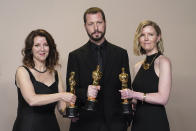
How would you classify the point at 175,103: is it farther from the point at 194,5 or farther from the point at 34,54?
the point at 34,54

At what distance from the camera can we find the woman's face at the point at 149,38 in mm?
2939

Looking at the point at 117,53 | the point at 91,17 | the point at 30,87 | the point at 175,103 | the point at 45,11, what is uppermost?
the point at 45,11

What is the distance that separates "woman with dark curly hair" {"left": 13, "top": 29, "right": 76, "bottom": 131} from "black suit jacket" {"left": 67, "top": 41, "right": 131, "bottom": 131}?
0.68 feet

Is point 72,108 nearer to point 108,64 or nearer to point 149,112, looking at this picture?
point 108,64

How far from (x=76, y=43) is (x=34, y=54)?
1.47 metres

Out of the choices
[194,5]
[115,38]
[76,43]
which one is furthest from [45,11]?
[194,5]

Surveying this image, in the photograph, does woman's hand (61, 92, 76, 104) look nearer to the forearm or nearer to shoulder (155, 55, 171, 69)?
the forearm

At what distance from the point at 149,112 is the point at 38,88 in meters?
1.02

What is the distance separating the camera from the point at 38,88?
288cm

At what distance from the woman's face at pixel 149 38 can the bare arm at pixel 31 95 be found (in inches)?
A: 34.4

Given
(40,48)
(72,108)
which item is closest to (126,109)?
(72,108)

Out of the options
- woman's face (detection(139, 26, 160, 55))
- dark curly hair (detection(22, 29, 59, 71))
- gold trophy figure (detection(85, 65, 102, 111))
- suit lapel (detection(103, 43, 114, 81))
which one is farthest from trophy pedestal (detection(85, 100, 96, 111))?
woman's face (detection(139, 26, 160, 55))

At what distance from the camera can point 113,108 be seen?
3021 millimetres

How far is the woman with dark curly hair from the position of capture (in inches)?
110
